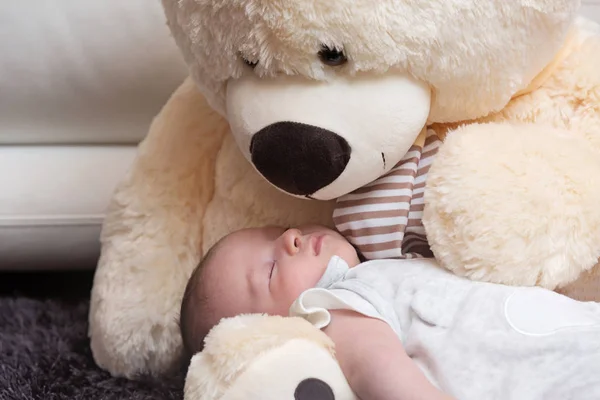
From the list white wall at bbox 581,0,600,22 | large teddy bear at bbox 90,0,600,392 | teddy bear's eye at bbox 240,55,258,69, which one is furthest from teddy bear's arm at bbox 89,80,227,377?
white wall at bbox 581,0,600,22

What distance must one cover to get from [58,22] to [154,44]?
0.16m

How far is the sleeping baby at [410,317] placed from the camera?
64 centimetres

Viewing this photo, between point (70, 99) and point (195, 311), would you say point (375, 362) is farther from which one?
point (70, 99)

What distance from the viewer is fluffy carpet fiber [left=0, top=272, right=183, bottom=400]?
2.85ft

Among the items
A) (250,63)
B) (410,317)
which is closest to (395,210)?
(410,317)

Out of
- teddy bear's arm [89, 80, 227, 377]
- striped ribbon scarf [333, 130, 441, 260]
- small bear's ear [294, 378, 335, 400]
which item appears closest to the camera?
small bear's ear [294, 378, 335, 400]

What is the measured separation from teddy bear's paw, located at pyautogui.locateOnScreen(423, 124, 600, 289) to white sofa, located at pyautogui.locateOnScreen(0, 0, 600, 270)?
483mm

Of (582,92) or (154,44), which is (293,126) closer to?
(582,92)

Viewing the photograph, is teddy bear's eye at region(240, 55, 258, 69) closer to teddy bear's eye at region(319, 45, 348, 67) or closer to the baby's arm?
teddy bear's eye at region(319, 45, 348, 67)

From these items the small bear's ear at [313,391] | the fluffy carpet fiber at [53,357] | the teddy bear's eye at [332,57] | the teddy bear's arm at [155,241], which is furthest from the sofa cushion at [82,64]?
the small bear's ear at [313,391]

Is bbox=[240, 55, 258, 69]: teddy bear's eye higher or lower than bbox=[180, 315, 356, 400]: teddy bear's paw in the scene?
higher

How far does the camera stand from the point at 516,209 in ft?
2.29

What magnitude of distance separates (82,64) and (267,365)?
0.69 metres

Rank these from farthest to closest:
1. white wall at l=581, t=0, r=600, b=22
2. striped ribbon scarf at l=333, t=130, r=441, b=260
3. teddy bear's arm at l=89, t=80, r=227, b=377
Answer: white wall at l=581, t=0, r=600, b=22 → teddy bear's arm at l=89, t=80, r=227, b=377 → striped ribbon scarf at l=333, t=130, r=441, b=260
